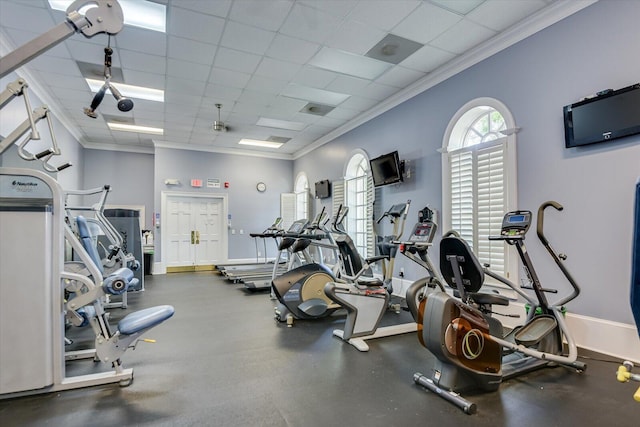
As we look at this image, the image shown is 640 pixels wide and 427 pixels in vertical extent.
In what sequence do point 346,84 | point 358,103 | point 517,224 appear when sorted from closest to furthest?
point 517,224 → point 346,84 → point 358,103

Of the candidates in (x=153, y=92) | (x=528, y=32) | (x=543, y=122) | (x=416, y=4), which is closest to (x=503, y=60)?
(x=528, y=32)

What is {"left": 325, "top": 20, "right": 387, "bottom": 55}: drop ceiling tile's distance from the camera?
392 cm

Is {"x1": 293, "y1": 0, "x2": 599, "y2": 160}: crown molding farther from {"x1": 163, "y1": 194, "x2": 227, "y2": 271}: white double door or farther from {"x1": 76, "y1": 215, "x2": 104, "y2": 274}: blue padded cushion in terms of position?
{"x1": 163, "y1": 194, "x2": 227, "y2": 271}: white double door

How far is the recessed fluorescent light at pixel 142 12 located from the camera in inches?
137

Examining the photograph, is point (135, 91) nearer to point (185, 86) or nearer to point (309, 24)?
point (185, 86)

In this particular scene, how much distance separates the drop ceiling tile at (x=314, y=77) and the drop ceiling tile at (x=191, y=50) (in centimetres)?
133

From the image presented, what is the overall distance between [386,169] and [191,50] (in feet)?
11.9

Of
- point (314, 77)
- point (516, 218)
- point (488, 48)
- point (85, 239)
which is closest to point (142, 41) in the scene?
point (314, 77)

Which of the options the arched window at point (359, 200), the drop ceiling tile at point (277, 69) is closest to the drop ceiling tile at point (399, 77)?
the drop ceiling tile at point (277, 69)

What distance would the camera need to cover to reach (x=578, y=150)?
342 cm

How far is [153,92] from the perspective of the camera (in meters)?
5.91

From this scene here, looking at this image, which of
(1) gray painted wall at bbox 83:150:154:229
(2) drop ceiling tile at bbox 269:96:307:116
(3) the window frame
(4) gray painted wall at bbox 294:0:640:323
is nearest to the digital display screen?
(4) gray painted wall at bbox 294:0:640:323

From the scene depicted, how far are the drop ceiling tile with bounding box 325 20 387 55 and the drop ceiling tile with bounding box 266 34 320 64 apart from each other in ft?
0.92

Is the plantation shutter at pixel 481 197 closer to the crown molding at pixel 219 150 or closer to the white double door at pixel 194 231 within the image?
the crown molding at pixel 219 150
